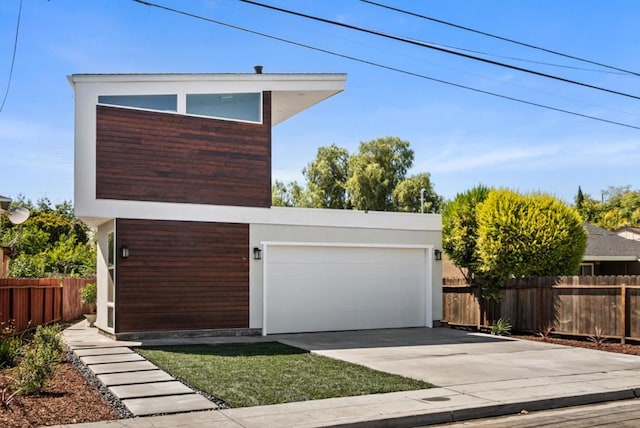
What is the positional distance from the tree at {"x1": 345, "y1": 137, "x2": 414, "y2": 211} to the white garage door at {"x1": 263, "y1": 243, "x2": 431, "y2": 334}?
82.7 ft

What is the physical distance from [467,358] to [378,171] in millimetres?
31417

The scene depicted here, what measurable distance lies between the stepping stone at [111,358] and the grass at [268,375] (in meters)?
0.23

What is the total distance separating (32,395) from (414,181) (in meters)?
36.3

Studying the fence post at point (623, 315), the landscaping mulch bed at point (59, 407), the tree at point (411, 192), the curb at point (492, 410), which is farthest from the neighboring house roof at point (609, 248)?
the landscaping mulch bed at point (59, 407)

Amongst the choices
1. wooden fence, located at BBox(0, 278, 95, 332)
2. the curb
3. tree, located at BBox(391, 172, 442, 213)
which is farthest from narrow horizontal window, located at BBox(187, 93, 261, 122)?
tree, located at BBox(391, 172, 442, 213)

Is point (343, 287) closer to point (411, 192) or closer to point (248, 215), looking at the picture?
point (248, 215)

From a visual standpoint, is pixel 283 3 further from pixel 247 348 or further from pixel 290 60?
pixel 247 348

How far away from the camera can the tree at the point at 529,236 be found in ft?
53.9

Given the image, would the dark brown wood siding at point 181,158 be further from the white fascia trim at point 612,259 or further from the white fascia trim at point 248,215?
the white fascia trim at point 612,259

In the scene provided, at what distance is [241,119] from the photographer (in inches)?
620

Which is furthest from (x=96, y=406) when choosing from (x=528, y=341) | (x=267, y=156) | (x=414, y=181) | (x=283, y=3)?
(x=414, y=181)

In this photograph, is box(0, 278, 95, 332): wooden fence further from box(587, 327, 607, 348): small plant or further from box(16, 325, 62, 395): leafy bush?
box(587, 327, 607, 348): small plant

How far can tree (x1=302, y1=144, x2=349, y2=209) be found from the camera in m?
45.8

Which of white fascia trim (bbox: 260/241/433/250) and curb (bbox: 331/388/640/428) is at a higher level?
white fascia trim (bbox: 260/241/433/250)
